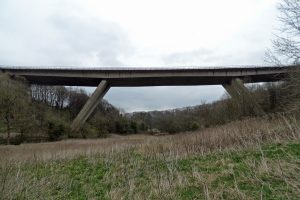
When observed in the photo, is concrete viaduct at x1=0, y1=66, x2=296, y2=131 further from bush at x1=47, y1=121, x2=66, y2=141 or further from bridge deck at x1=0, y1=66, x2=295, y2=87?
bush at x1=47, y1=121, x2=66, y2=141

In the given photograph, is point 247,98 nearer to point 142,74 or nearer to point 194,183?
point 142,74

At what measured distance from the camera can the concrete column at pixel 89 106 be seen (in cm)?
4634

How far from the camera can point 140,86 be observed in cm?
5256

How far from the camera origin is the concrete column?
46.3 metres

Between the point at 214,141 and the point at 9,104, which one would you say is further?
the point at 9,104

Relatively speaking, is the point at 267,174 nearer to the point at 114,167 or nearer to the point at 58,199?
the point at 58,199

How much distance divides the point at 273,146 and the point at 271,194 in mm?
4792

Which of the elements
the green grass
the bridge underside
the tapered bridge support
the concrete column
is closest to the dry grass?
the green grass

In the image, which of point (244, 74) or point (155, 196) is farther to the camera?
point (244, 74)

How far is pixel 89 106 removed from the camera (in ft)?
154

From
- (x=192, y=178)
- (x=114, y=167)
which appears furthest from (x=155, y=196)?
(x=114, y=167)

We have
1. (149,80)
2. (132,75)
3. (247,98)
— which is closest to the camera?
(247,98)

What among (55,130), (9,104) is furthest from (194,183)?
(55,130)

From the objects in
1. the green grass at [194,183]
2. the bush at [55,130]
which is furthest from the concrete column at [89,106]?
the green grass at [194,183]
